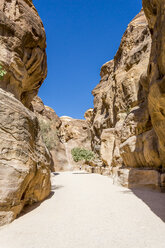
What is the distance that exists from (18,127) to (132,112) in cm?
788

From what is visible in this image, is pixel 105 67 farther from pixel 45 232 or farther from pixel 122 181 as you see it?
pixel 45 232

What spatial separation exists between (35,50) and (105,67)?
18.9 m

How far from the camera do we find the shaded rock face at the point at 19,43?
8.05 meters

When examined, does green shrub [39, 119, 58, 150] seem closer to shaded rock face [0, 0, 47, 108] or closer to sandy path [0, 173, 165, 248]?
shaded rock face [0, 0, 47, 108]

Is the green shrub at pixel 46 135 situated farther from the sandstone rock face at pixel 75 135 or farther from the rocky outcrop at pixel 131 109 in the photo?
the sandstone rock face at pixel 75 135

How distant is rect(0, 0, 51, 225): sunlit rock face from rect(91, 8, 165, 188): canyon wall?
4661mm

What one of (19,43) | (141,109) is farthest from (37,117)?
Answer: (141,109)

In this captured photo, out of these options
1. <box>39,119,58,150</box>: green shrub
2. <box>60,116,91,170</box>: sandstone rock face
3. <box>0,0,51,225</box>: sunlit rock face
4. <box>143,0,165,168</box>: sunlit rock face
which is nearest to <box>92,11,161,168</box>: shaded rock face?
<box>143,0,165,168</box>: sunlit rock face

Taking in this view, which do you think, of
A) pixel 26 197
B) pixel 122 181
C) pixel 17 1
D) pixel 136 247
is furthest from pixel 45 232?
pixel 17 1

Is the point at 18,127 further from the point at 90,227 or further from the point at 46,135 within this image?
the point at 46,135

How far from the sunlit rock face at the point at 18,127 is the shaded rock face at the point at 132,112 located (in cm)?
547

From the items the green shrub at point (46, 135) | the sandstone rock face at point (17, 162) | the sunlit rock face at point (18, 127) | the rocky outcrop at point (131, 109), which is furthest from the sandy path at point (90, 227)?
the green shrub at point (46, 135)

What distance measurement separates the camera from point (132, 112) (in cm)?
1016

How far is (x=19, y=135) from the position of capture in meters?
4.51
